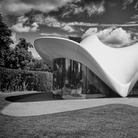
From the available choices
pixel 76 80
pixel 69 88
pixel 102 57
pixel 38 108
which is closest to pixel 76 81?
pixel 76 80

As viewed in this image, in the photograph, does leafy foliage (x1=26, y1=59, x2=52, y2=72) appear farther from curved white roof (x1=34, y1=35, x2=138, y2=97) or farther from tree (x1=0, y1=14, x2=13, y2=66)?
curved white roof (x1=34, y1=35, x2=138, y2=97)

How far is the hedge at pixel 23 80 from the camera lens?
18.9 meters

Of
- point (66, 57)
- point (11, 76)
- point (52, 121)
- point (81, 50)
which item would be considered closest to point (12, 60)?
point (11, 76)

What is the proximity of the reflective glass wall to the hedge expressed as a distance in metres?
6.82

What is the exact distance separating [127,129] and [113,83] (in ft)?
29.9

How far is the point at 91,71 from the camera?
1511 cm

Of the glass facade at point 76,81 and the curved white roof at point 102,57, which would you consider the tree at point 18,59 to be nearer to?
the curved white roof at point 102,57

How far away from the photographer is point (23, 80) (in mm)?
20953

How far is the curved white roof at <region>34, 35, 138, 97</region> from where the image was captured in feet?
44.4

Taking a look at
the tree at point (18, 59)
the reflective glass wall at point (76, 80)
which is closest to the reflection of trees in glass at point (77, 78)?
the reflective glass wall at point (76, 80)

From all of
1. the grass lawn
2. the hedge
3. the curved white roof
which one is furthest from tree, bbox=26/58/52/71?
the grass lawn

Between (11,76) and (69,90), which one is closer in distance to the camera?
(69,90)

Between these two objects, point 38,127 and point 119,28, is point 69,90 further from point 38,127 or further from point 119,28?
point 119,28

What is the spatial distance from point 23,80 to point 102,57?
10584mm
